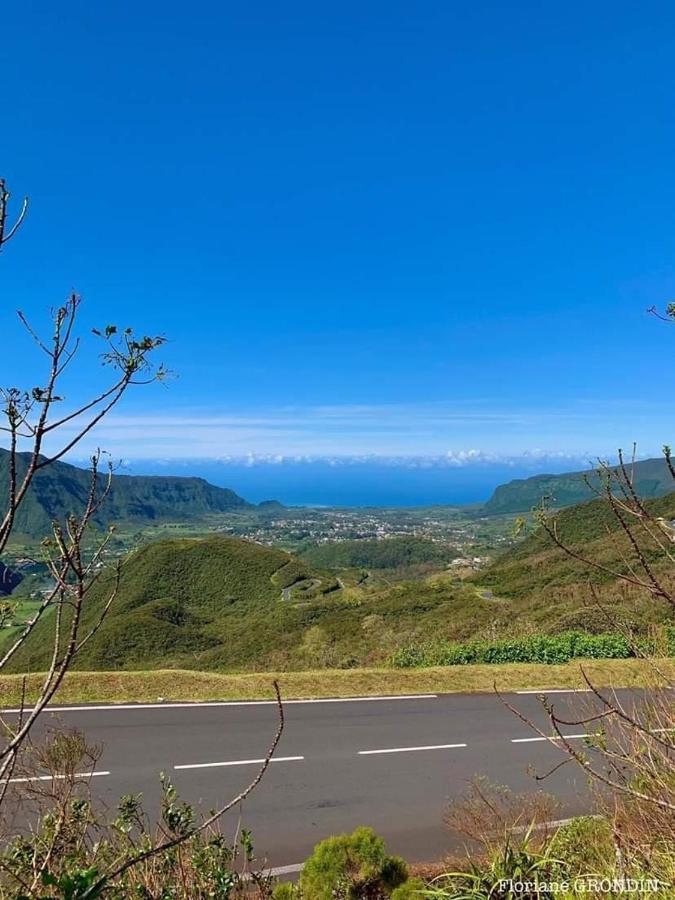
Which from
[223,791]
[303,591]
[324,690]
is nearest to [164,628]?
[303,591]

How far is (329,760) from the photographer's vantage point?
9109mm

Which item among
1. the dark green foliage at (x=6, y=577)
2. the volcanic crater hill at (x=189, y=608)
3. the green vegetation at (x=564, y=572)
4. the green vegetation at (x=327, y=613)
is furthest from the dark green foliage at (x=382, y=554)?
the dark green foliage at (x=6, y=577)

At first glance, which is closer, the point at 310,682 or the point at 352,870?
the point at 352,870

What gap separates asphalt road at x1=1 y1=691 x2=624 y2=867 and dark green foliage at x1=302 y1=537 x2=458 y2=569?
101 metres

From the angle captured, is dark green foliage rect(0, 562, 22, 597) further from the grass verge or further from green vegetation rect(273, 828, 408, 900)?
the grass verge

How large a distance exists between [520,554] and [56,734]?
75563 millimetres

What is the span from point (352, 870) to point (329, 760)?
169 inches

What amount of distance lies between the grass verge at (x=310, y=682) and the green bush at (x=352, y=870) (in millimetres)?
7253

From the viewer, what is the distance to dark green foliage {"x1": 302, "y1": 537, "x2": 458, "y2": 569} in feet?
384

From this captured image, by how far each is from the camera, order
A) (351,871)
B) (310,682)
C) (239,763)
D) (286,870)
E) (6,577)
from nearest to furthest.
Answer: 1. (6,577)
2. (351,871)
3. (286,870)
4. (239,763)
5. (310,682)

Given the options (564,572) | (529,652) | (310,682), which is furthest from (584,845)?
(564,572)

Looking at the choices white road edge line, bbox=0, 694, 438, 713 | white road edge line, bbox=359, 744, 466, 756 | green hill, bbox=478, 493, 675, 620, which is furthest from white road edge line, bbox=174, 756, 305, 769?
green hill, bbox=478, 493, 675, 620

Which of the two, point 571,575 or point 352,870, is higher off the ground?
point 352,870

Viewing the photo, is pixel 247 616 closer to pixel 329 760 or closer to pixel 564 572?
pixel 564 572
